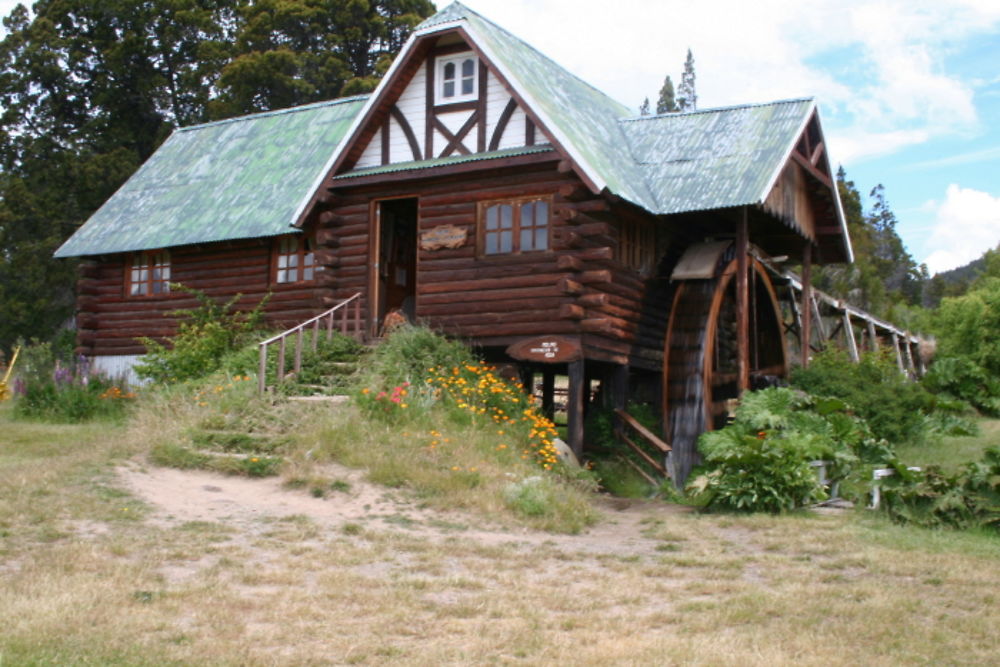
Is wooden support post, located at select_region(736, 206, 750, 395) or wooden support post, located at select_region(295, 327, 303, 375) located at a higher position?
wooden support post, located at select_region(736, 206, 750, 395)

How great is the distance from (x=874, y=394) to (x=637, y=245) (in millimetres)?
5352

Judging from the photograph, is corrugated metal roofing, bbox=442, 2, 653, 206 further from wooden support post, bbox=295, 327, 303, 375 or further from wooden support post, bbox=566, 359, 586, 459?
wooden support post, bbox=295, 327, 303, 375

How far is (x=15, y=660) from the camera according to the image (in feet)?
22.4

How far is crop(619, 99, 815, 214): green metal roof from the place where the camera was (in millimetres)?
17703

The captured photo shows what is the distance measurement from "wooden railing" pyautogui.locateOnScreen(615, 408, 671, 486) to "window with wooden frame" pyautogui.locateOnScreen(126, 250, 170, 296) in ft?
33.4

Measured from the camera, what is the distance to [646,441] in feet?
59.1

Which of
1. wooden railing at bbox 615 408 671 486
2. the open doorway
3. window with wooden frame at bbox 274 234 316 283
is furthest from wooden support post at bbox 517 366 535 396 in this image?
window with wooden frame at bbox 274 234 316 283

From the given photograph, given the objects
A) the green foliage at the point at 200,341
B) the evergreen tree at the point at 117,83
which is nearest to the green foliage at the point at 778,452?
the green foliage at the point at 200,341

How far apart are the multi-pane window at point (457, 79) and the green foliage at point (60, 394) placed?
808 cm

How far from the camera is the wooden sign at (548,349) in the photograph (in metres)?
16.6

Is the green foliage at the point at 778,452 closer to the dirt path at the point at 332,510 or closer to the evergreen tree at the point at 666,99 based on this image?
the dirt path at the point at 332,510

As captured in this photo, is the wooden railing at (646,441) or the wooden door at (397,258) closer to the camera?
the wooden railing at (646,441)

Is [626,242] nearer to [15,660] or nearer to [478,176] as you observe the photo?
[478,176]

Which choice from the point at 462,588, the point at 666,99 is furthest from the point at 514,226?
the point at 666,99
